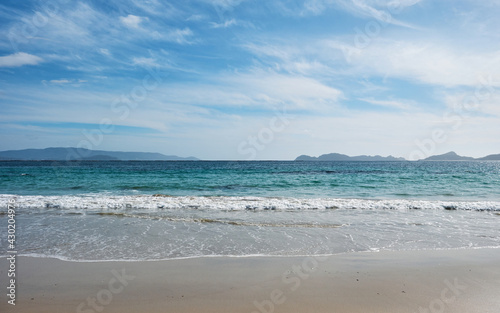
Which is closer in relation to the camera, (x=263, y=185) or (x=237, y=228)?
(x=237, y=228)

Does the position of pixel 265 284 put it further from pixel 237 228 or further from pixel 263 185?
pixel 263 185

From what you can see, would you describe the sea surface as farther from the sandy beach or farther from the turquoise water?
the turquoise water

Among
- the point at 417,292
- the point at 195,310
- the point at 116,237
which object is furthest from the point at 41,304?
the point at 417,292

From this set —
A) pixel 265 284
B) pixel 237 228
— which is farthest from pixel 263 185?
pixel 265 284

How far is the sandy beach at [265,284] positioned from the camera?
4.47 m

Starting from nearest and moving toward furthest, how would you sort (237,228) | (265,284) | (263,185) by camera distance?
(265,284) → (237,228) → (263,185)

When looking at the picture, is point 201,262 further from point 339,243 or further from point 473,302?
point 473,302

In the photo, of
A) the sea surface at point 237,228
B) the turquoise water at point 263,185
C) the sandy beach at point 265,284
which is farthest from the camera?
the turquoise water at point 263,185

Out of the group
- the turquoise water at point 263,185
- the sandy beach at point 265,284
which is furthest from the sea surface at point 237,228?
the turquoise water at point 263,185

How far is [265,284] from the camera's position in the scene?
5219 millimetres

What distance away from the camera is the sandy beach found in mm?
4473

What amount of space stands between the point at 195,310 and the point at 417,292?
12.0ft

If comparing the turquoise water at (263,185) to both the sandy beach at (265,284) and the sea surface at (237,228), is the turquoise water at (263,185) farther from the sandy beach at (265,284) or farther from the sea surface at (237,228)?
the sandy beach at (265,284)

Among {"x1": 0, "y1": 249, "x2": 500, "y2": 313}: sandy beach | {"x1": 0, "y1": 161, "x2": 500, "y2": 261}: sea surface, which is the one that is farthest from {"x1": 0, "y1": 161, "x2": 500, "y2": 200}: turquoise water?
{"x1": 0, "y1": 249, "x2": 500, "y2": 313}: sandy beach
